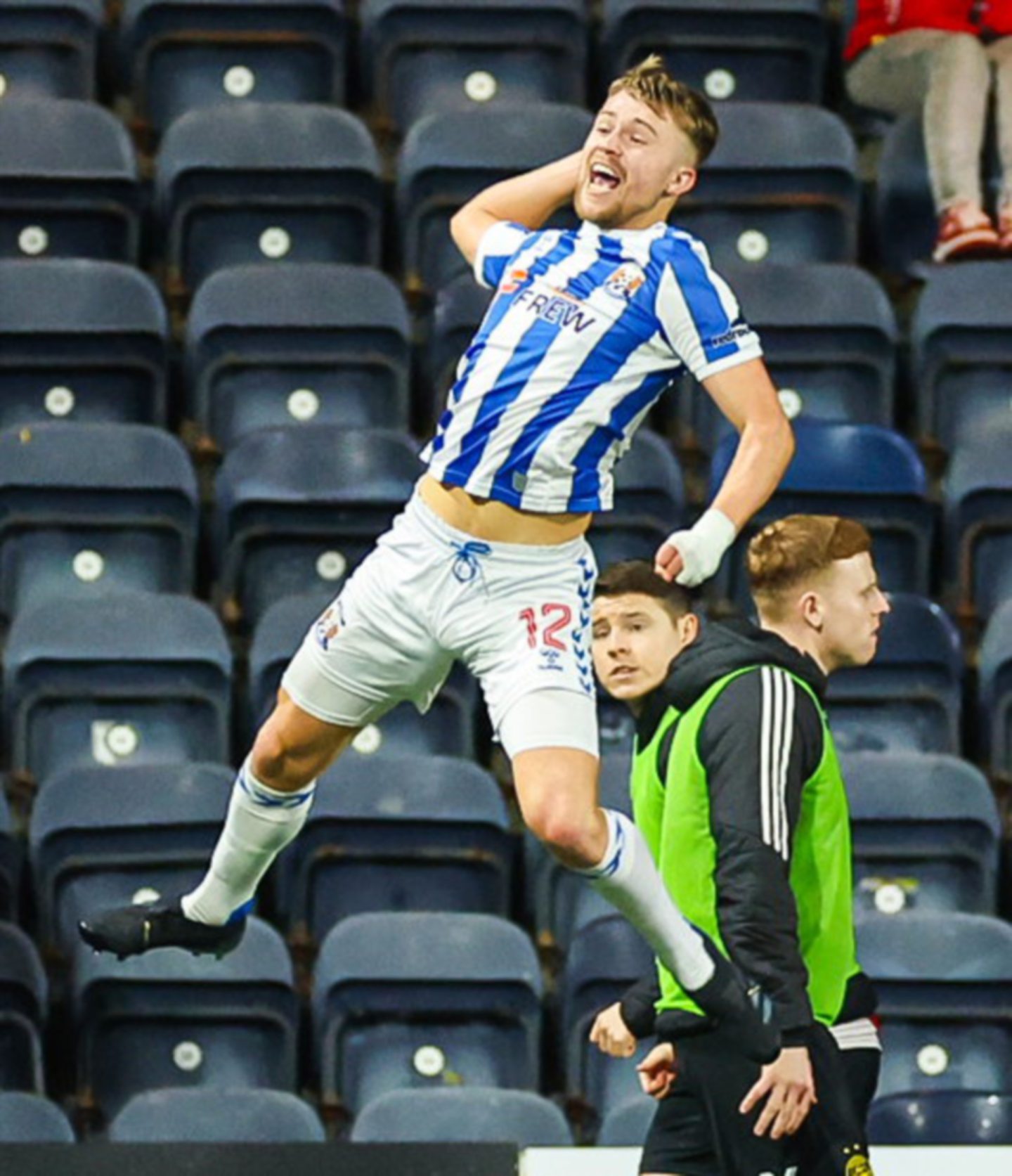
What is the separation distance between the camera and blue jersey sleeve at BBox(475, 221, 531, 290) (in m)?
5.45

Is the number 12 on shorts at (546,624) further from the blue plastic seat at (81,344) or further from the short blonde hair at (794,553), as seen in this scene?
the blue plastic seat at (81,344)

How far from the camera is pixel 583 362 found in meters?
5.29

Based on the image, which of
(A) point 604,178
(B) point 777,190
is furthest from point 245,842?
(B) point 777,190

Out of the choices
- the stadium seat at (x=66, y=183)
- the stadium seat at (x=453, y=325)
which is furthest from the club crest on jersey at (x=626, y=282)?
the stadium seat at (x=66, y=183)

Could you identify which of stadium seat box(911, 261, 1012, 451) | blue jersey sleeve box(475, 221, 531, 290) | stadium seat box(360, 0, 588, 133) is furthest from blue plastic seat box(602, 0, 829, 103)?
blue jersey sleeve box(475, 221, 531, 290)

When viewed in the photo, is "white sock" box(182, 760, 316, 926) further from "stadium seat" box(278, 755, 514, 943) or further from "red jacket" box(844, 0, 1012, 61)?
"red jacket" box(844, 0, 1012, 61)

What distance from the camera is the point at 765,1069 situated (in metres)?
5.00

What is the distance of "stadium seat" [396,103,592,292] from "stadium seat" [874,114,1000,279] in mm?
874

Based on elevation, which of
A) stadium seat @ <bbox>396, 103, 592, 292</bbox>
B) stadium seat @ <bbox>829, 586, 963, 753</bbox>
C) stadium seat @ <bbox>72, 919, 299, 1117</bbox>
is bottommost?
stadium seat @ <bbox>72, 919, 299, 1117</bbox>

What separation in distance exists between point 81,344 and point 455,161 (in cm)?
108

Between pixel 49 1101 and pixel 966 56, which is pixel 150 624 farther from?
pixel 966 56

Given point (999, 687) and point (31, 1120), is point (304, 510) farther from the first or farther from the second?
point (31, 1120)

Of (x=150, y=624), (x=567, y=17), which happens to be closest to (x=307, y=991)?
(x=150, y=624)

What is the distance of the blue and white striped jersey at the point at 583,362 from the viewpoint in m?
5.26
